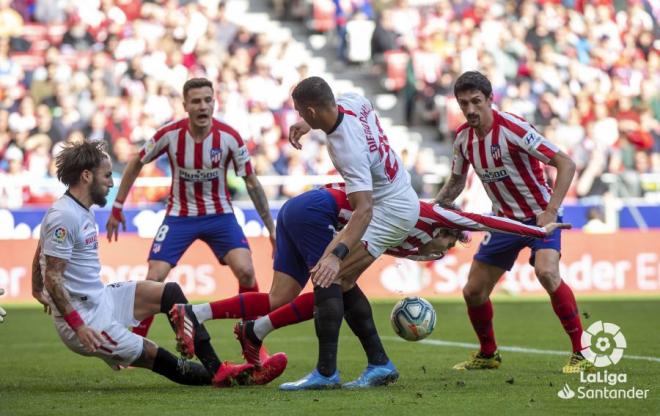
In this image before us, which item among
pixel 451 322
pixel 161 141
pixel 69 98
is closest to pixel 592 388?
pixel 161 141

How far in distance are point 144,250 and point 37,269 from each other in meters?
→ 9.72

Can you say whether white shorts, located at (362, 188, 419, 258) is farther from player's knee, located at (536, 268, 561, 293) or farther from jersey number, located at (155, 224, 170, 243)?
jersey number, located at (155, 224, 170, 243)

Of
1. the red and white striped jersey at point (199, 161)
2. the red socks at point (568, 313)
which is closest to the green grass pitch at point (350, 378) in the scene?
the red socks at point (568, 313)

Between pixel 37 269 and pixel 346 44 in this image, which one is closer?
pixel 37 269

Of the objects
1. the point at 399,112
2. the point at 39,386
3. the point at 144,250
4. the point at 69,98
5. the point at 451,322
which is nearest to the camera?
the point at 39,386

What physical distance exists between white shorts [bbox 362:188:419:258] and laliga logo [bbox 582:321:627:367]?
6.67 ft

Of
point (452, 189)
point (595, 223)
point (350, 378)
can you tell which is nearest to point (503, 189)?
point (452, 189)

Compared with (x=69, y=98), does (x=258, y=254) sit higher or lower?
lower

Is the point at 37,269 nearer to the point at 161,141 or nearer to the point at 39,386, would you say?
the point at 39,386

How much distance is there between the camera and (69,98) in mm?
20875

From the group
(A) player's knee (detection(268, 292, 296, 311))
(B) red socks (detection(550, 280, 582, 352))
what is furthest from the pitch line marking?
(A) player's knee (detection(268, 292, 296, 311))

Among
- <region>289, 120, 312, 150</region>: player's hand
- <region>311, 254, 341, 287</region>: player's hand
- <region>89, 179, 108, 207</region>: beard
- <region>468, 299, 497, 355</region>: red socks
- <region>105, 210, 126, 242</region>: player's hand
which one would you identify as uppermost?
<region>289, 120, 312, 150</region>: player's hand

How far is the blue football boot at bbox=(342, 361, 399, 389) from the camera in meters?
8.38

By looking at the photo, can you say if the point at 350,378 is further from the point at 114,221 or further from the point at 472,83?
the point at 114,221
